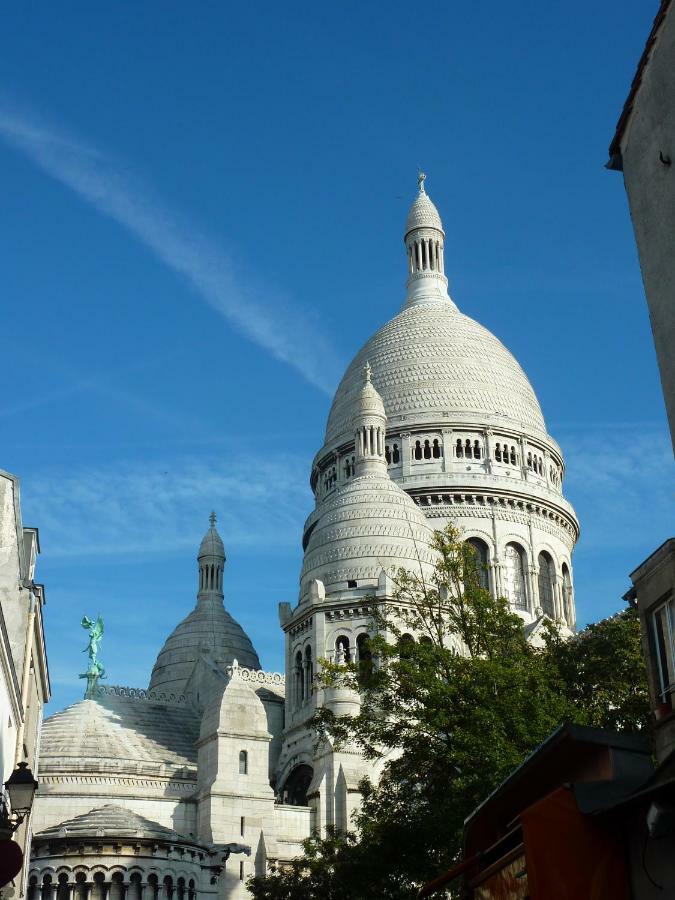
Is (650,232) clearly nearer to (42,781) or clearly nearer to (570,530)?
(42,781)

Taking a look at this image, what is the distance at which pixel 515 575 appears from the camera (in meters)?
75.9

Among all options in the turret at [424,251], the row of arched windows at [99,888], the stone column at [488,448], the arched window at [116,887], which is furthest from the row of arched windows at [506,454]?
the arched window at [116,887]

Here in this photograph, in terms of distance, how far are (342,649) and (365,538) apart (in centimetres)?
671

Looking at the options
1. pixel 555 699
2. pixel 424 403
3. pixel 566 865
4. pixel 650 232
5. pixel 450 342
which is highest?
pixel 450 342

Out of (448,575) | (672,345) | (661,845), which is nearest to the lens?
(661,845)

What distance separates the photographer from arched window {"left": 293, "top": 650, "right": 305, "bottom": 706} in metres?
62.2

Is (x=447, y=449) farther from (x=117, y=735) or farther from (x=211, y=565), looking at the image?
(x=117, y=735)

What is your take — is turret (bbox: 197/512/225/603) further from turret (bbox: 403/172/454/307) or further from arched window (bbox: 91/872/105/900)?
arched window (bbox: 91/872/105/900)

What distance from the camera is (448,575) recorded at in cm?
3278

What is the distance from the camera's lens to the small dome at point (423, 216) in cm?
9431

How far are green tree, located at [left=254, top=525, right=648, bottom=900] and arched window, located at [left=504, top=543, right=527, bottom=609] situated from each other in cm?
4127

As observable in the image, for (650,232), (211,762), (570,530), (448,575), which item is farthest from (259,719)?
(650,232)

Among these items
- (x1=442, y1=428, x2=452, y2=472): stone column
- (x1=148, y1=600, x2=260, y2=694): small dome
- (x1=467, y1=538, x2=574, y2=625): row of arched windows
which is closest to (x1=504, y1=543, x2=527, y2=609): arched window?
(x1=467, y1=538, x2=574, y2=625): row of arched windows

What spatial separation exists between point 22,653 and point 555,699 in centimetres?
1170
